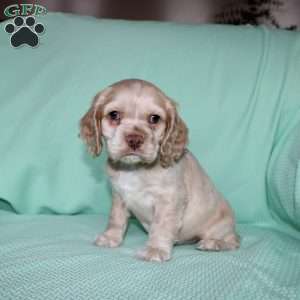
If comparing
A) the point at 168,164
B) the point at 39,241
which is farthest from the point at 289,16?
the point at 39,241

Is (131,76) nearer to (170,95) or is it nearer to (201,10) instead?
(170,95)

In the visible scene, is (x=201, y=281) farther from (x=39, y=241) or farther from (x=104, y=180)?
(x=104, y=180)

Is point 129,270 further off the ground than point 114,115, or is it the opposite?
point 114,115

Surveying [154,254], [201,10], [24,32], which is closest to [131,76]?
[24,32]

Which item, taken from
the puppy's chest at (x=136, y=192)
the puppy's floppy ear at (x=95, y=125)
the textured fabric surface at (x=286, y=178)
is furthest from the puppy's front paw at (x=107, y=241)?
the textured fabric surface at (x=286, y=178)

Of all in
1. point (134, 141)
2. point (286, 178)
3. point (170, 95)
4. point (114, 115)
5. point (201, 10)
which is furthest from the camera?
point (201, 10)

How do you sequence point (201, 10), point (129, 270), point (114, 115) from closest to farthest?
point (129, 270) < point (114, 115) < point (201, 10)

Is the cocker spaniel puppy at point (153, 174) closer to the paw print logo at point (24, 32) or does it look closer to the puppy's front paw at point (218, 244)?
the puppy's front paw at point (218, 244)
